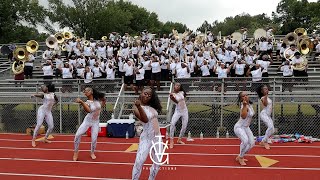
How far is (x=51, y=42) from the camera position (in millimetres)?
25016

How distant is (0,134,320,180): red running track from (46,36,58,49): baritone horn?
1100 cm

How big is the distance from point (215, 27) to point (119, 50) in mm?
84240

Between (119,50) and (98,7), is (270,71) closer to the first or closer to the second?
(119,50)

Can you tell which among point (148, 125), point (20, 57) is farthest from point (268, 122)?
point (20, 57)

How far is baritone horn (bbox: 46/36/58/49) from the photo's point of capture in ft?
81.5

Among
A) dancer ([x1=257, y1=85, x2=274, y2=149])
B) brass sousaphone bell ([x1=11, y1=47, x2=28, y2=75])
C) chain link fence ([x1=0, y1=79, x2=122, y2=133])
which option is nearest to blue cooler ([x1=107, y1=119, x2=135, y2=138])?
chain link fence ([x1=0, y1=79, x2=122, y2=133])

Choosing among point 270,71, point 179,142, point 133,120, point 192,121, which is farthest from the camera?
point 270,71

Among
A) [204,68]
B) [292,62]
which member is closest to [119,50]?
[204,68]

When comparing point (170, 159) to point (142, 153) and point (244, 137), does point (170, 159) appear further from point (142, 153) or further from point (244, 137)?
A: point (142, 153)

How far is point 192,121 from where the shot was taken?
16.8m

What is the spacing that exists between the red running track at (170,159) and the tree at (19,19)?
33.6 metres

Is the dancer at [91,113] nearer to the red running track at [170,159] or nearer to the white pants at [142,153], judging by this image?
the red running track at [170,159]

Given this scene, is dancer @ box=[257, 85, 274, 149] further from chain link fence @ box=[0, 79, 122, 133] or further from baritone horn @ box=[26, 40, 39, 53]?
baritone horn @ box=[26, 40, 39, 53]

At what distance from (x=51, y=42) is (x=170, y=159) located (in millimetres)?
15570
